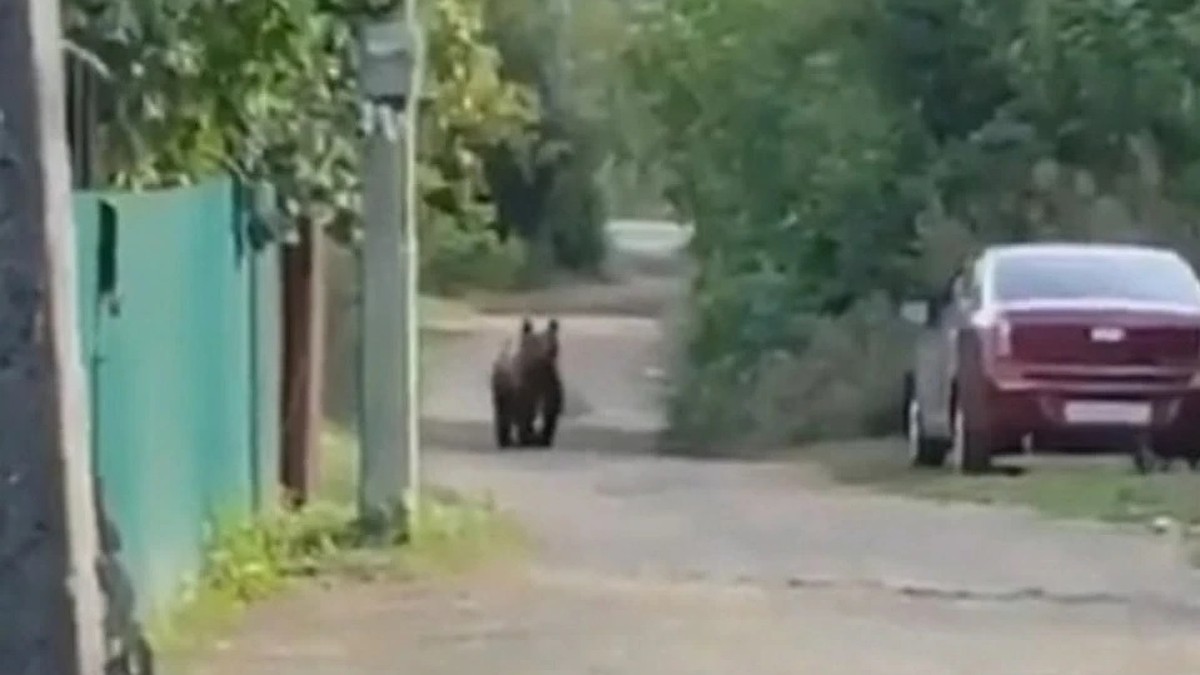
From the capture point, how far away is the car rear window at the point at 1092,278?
23.3 meters

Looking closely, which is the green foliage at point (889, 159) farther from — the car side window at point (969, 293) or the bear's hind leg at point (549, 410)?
the car side window at point (969, 293)

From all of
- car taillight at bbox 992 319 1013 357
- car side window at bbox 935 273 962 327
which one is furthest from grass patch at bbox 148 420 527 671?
car side window at bbox 935 273 962 327

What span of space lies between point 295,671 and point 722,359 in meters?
21.5

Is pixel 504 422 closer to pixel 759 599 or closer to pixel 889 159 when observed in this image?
pixel 889 159

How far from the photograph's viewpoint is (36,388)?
18.5 ft

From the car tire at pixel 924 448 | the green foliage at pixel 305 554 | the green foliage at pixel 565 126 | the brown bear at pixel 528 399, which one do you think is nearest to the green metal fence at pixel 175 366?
the green foliage at pixel 305 554

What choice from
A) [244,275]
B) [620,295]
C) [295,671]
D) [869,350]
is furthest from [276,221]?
[620,295]

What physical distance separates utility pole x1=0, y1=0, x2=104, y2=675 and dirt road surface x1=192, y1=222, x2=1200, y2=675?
696 cm

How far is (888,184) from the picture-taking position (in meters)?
32.3

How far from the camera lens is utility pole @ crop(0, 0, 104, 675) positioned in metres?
5.62

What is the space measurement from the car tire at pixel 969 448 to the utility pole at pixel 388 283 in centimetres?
664

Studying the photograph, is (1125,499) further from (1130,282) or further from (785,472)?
(785,472)

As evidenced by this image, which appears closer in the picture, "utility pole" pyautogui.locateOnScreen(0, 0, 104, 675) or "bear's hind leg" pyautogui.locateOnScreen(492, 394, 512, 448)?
"utility pole" pyautogui.locateOnScreen(0, 0, 104, 675)

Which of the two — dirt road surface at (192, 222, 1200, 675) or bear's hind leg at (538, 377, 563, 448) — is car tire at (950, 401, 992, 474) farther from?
bear's hind leg at (538, 377, 563, 448)
